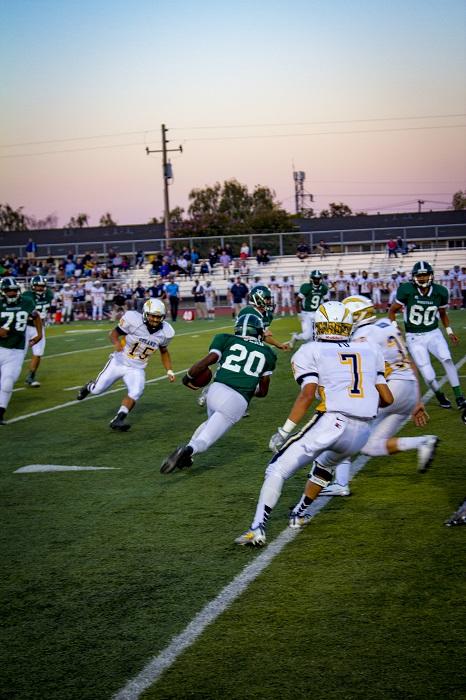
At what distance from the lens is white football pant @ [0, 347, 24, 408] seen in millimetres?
10867

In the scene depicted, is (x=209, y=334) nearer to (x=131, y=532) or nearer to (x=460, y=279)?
(x=460, y=279)

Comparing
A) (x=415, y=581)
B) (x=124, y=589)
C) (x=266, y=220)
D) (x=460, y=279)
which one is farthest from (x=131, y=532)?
(x=266, y=220)

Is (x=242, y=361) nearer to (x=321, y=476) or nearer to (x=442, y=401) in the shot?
(x=321, y=476)

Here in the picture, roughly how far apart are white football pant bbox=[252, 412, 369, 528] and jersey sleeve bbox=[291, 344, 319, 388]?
269 mm

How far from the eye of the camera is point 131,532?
19.9 ft

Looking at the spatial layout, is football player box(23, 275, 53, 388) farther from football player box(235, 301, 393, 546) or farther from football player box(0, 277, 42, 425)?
football player box(235, 301, 393, 546)

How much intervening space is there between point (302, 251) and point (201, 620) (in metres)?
35.5

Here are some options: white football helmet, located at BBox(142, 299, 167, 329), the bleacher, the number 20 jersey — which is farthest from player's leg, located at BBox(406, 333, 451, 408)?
the bleacher

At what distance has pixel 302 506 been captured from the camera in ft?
19.4

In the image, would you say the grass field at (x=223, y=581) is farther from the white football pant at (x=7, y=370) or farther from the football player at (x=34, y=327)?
the football player at (x=34, y=327)

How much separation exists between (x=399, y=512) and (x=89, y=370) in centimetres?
1150

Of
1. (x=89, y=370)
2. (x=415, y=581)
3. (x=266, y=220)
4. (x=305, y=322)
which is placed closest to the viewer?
(x=415, y=581)

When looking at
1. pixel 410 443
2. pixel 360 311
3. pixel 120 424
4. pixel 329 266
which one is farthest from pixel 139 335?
pixel 329 266

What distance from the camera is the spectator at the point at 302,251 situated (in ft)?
128
